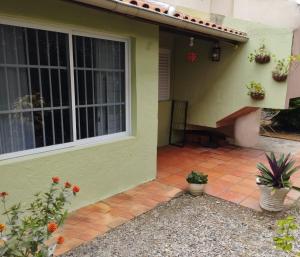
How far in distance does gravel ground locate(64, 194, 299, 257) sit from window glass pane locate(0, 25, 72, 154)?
6.20 ft

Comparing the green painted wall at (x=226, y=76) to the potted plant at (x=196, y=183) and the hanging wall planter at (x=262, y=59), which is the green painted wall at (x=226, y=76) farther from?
the potted plant at (x=196, y=183)

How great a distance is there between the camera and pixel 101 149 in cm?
529

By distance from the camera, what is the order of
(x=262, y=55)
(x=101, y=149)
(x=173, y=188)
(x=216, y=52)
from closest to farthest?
(x=101, y=149) < (x=173, y=188) < (x=262, y=55) < (x=216, y=52)

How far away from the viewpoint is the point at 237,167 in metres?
7.57

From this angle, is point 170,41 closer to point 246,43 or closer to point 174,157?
point 246,43

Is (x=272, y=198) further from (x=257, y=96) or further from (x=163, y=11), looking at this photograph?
(x=163, y=11)

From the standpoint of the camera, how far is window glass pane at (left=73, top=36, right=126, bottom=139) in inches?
197

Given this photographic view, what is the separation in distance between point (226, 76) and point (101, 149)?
4916 millimetres

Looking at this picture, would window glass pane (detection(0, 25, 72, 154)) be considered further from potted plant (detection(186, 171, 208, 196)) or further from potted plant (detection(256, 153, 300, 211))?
potted plant (detection(256, 153, 300, 211))

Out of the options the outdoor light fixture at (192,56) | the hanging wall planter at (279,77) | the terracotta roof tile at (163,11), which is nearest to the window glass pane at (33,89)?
the terracotta roof tile at (163,11)

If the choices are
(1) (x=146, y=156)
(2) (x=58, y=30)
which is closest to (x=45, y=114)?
(2) (x=58, y=30)

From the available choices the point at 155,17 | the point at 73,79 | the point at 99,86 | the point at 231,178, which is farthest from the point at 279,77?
the point at 73,79

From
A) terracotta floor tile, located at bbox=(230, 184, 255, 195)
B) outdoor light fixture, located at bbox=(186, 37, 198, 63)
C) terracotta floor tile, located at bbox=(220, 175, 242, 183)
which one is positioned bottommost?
terracotta floor tile, located at bbox=(230, 184, 255, 195)

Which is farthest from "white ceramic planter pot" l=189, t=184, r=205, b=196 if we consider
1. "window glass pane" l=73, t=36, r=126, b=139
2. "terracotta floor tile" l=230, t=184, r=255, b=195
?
"window glass pane" l=73, t=36, r=126, b=139
